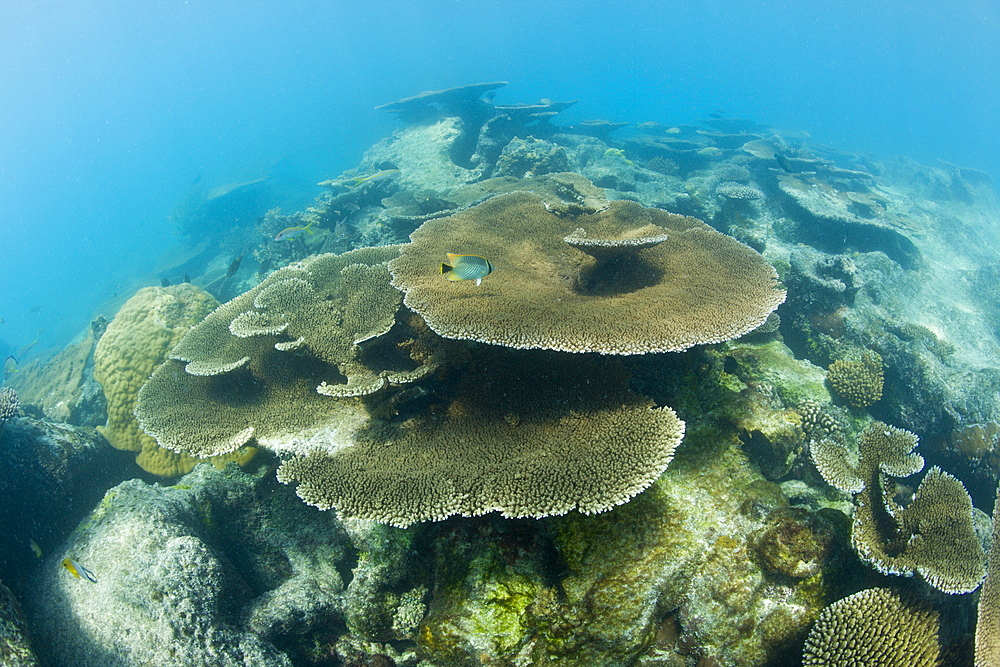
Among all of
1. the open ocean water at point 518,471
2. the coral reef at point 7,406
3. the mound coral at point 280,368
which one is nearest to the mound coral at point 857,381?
the open ocean water at point 518,471

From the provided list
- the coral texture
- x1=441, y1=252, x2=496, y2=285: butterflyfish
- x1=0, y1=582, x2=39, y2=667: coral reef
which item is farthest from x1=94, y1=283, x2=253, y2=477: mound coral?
the coral texture

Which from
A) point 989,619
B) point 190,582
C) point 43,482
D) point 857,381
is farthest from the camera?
point 857,381

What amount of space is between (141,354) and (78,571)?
4264 millimetres

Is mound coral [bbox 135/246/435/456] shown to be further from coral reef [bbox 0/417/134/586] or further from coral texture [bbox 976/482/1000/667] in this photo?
coral texture [bbox 976/482/1000/667]

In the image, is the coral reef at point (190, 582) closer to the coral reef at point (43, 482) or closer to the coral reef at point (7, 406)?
the coral reef at point (43, 482)

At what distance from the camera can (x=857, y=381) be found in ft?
18.6

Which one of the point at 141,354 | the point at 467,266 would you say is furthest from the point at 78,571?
the point at 141,354

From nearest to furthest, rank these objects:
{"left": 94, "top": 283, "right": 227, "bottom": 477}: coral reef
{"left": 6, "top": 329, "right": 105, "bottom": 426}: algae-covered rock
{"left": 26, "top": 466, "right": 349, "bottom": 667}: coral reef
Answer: {"left": 26, "top": 466, "right": 349, "bottom": 667}: coral reef, {"left": 94, "top": 283, "right": 227, "bottom": 477}: coral reef, {"left": 6, "top": 329, "right": 105, "bottom": 426}: algae-covered rock

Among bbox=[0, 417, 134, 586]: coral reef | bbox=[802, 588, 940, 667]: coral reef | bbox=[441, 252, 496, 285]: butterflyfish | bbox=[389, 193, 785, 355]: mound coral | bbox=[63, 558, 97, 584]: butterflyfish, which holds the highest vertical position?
bbox=[441, 252, 496, 285]: butterflyfish

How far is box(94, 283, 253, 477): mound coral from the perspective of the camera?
5785mm

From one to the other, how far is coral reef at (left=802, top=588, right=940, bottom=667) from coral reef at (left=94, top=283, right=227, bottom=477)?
7.01 metres

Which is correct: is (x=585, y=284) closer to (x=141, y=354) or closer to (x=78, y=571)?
(x=78, y=571)

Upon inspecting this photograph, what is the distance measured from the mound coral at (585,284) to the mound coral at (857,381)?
2365 millimetres

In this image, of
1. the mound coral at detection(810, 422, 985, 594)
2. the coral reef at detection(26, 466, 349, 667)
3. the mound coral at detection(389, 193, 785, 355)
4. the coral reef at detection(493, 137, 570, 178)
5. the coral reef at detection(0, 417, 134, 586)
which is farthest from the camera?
the coral reef at detection(493, 137, 570, 178)
